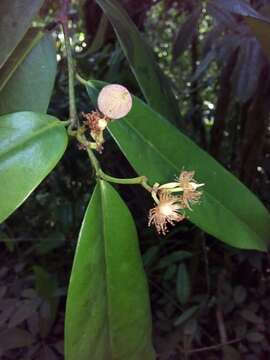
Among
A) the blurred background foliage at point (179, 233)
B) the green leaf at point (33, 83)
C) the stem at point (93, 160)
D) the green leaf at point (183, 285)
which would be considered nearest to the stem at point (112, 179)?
the stem at point (93, 160)

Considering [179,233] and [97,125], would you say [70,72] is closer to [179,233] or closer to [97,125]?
[97,125]

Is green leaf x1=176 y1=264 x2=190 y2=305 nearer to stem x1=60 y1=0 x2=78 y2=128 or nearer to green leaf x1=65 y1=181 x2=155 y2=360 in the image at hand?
green leaf x1=65 y1=181 x2=155 y2=360

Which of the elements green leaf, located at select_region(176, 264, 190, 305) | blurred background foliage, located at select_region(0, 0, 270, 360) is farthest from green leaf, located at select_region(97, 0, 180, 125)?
green leaf, located at select_region(176, 264, 190, 305)

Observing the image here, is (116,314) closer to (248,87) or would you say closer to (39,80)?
(39,80)

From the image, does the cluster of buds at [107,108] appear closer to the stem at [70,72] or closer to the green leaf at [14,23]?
the stem at [70,72]

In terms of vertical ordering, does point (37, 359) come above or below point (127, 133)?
below

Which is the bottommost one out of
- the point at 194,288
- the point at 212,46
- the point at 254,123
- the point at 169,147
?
the point at 194,288

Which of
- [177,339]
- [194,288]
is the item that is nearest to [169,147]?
[177,339]
